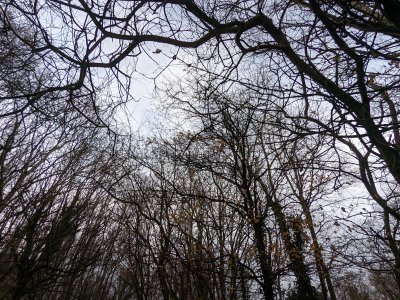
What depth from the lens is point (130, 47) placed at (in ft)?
9.86

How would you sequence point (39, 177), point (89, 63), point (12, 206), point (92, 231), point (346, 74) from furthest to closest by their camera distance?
point (92, 231) < point (39, 177) < point (12, 206) < point (346, 74) < point (89, 63)

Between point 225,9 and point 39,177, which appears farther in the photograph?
point 39,177

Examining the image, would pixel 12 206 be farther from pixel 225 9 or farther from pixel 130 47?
pixel 225 9

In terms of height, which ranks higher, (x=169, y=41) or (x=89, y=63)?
(x=169, y=41)

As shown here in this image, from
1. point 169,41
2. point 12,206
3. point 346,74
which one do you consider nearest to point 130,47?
point 169,41

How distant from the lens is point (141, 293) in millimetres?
7848

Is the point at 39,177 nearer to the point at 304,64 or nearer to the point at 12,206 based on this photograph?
the point at 12,206

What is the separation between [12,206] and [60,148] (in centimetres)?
158

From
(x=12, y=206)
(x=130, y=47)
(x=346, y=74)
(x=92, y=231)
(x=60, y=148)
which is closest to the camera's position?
(x=130, y=47)

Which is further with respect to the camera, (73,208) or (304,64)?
(73,208)

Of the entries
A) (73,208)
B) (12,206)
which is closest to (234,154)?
(73,208)

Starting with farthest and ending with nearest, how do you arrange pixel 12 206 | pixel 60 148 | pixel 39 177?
pixel 60 148 < pixel 39 177 < pixel 12 206

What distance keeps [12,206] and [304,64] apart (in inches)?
209

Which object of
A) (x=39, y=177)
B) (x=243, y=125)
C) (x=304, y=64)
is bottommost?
(x=304, y=64)
